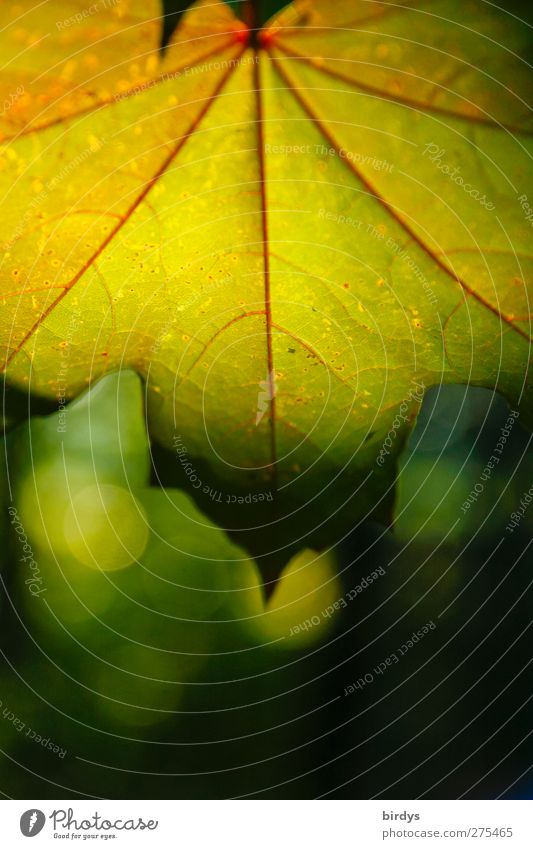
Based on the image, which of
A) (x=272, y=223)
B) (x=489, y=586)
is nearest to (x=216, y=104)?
(x=272, y=223)

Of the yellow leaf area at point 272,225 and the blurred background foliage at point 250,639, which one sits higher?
the yellow leaf area at point 272,225

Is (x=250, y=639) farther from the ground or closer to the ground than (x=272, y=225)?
closer to the ground

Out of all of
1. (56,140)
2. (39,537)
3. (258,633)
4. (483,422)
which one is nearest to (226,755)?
(258,633)

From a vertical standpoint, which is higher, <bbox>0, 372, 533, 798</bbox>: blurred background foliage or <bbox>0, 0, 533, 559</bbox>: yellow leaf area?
<bbox>0, 0, 533, 559</bbox>: yellow leaf area

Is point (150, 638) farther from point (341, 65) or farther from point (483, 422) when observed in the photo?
point (341, 65)

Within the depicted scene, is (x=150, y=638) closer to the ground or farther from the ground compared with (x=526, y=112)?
closer to the ground
